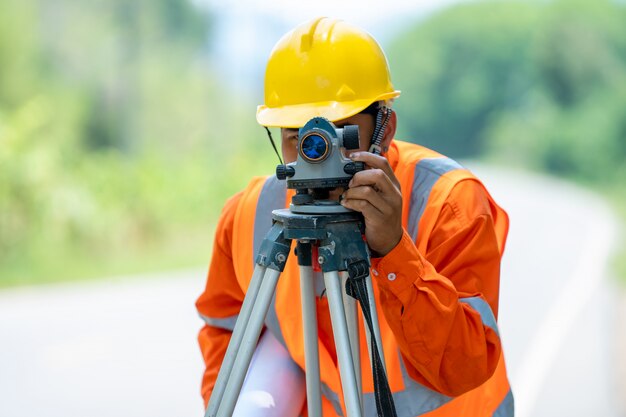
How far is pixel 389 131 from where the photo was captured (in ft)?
8.21

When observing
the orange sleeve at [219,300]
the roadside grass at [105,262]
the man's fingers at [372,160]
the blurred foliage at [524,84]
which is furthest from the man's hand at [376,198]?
the blurred foliage at [524,84]

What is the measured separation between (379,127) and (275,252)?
456 mm

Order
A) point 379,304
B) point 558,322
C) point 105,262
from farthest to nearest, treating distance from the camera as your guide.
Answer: point 105,262
point 558,322
point 379,304

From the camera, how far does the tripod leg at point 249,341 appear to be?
2.12m

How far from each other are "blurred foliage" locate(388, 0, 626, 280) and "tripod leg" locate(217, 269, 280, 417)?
2549cm

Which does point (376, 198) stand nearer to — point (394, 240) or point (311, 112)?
point (394, 240)

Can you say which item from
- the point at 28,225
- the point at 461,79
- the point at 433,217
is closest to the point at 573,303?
the point at 28,225

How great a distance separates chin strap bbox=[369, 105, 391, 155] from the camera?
2330 millimetres

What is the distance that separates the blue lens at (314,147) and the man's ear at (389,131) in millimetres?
454

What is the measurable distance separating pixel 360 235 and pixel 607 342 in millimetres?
5091

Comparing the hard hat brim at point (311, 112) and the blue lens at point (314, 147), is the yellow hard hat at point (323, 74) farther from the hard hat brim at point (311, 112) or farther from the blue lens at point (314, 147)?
the blue lens at point (314, 147)

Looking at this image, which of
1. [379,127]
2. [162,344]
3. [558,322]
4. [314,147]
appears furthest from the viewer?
[558,322]

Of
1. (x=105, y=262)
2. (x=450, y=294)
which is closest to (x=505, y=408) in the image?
(x=450, y=294)

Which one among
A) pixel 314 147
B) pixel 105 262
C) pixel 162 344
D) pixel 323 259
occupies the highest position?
pixel 314 147
